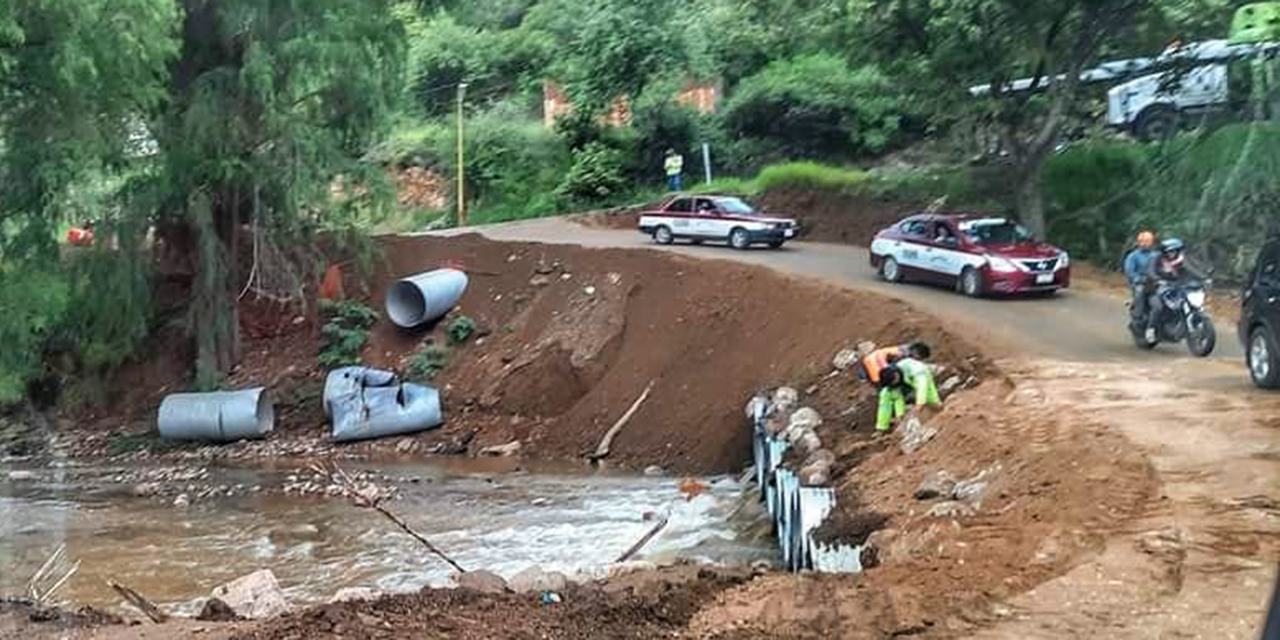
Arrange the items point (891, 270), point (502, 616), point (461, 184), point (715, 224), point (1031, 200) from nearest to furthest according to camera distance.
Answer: point (502, 616)
point (891, 270)
point (1031, 200)
point (715, 224)
point (461, 184)

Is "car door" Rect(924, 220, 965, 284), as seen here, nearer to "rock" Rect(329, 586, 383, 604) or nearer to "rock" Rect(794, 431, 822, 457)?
"rock" Rect(794, 431, 822, 457)

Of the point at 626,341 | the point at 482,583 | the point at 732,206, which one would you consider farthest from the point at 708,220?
the point at 482,583

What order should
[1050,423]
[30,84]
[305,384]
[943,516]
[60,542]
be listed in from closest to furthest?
1. [943,516]
2. [1050,423]
3. [60,542]
4. [30,84]
5. [305,384]

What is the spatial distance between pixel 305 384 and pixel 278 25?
7.47 meters

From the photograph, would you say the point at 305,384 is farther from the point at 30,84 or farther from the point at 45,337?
the point at 30,84

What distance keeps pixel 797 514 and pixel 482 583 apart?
5.00 m

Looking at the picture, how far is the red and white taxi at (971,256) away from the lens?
80.6ft

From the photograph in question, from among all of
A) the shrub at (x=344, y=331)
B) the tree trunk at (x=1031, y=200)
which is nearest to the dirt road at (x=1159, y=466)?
the tree trunk at (x=1031, y=200)

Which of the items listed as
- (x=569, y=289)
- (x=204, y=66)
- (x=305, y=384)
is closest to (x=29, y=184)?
(x=204, y=66)

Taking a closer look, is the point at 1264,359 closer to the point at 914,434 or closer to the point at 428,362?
the point at 914,434

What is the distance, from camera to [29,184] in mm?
24969

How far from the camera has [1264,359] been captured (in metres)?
15.6

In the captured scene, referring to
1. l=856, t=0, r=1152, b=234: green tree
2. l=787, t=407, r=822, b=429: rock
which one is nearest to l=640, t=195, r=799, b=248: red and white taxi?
l=856, t=0, r=1152, b=234: green tree

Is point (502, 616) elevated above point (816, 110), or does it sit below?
below
